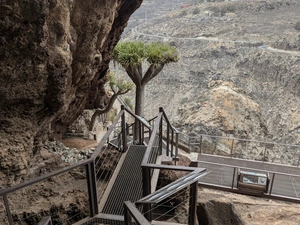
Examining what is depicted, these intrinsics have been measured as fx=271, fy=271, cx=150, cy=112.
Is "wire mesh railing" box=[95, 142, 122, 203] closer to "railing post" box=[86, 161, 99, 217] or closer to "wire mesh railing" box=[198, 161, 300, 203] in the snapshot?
"railing post" box=[86, 161, 99, 217]

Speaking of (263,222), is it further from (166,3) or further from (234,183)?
(166,3)

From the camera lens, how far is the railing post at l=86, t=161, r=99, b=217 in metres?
3.42

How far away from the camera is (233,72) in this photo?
33250mm

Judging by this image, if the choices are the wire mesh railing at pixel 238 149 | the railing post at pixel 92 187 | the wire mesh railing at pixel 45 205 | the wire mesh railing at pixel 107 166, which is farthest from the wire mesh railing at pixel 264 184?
the wire mesh railing at pixel 238 149

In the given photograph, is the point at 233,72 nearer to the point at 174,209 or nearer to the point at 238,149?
the point at 238,149

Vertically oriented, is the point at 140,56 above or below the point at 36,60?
above

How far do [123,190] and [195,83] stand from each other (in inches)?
1185

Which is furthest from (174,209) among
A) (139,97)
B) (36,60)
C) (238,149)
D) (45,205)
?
(238,149)

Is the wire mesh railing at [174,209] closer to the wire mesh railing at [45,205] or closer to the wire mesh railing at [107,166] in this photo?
the wire mesh railing at [107,166]

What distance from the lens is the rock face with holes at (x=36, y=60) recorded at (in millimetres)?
3191

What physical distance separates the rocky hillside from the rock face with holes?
1456cm

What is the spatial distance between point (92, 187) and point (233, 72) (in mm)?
32201

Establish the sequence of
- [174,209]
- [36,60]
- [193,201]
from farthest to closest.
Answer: [174,209] < [36,60] < [193,201]

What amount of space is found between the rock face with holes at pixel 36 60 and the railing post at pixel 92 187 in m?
1.24
